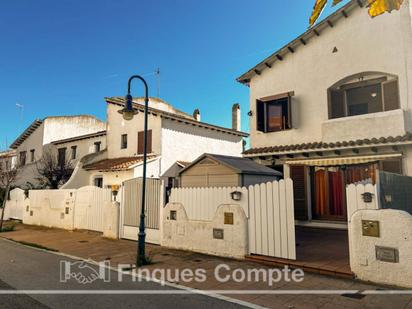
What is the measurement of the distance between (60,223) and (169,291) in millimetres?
12687

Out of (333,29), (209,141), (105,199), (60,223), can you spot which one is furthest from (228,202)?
(209,141)

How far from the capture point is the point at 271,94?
1520 cm

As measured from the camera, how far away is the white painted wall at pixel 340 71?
11.7 meters

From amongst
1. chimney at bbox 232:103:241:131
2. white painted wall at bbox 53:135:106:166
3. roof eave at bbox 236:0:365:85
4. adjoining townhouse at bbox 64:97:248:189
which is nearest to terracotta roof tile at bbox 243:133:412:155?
roof eave at bbox 236:0:365:85

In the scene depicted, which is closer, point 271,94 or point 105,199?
point 105,199

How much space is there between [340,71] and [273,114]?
141 inches

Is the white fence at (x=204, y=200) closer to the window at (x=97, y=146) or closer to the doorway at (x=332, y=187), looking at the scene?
the doorway at (x=332, y=187)

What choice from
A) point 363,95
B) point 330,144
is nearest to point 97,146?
point 330,144

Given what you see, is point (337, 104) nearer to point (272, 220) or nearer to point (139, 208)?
point (272, 220)

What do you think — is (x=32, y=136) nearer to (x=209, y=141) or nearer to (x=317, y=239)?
(x=209, y=141)

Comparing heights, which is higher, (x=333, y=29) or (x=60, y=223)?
(x=333, y=29)

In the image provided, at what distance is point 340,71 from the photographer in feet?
43.4

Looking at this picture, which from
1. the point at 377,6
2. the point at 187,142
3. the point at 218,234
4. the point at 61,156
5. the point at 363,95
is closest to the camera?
the point at 377,6

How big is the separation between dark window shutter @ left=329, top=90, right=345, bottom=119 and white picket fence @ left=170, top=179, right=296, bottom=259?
709cm
